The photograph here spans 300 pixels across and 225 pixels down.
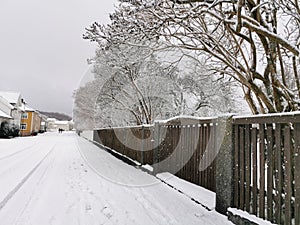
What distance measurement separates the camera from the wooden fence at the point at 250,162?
8.32ft

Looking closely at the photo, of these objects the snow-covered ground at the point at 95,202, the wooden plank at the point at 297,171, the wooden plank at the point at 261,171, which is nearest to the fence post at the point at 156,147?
the snow-covered ground at the point at 95,202

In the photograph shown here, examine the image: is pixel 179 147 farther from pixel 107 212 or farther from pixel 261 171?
pixel 261 171

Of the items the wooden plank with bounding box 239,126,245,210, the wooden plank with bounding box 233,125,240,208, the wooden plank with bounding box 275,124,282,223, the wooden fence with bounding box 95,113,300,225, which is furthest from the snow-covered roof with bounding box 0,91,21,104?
the wooden plank with bounding box 275,124,282,223

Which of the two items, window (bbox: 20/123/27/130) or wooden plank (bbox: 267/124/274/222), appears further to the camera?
window (bbox: 20/123/27/130)

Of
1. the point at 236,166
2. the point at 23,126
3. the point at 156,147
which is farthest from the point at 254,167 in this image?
the point at 23,126

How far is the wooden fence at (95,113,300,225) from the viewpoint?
8.32ft

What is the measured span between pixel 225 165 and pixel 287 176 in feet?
3.46

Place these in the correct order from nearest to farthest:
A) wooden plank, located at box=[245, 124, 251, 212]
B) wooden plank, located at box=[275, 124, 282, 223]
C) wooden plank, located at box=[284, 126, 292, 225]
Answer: wooden plank, located at box=[284, 126, 292, 225], wooden plank, located at box=[275, 124, 282, 223], wooden plank, located at box=[245, 124, 251, 212]

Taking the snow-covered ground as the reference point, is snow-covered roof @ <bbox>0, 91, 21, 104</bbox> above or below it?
above

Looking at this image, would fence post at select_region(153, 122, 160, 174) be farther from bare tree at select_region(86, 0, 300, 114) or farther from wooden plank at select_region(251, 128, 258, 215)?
wooden plank at select_region(251, 128, 258, 215)

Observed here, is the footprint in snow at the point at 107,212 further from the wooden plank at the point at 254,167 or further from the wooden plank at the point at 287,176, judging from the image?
the wooden plank at the point at 287,176

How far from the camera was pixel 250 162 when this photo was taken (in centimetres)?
314

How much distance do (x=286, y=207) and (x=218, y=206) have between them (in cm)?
124

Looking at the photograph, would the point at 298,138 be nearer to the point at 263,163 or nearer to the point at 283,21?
the point at 263,163
